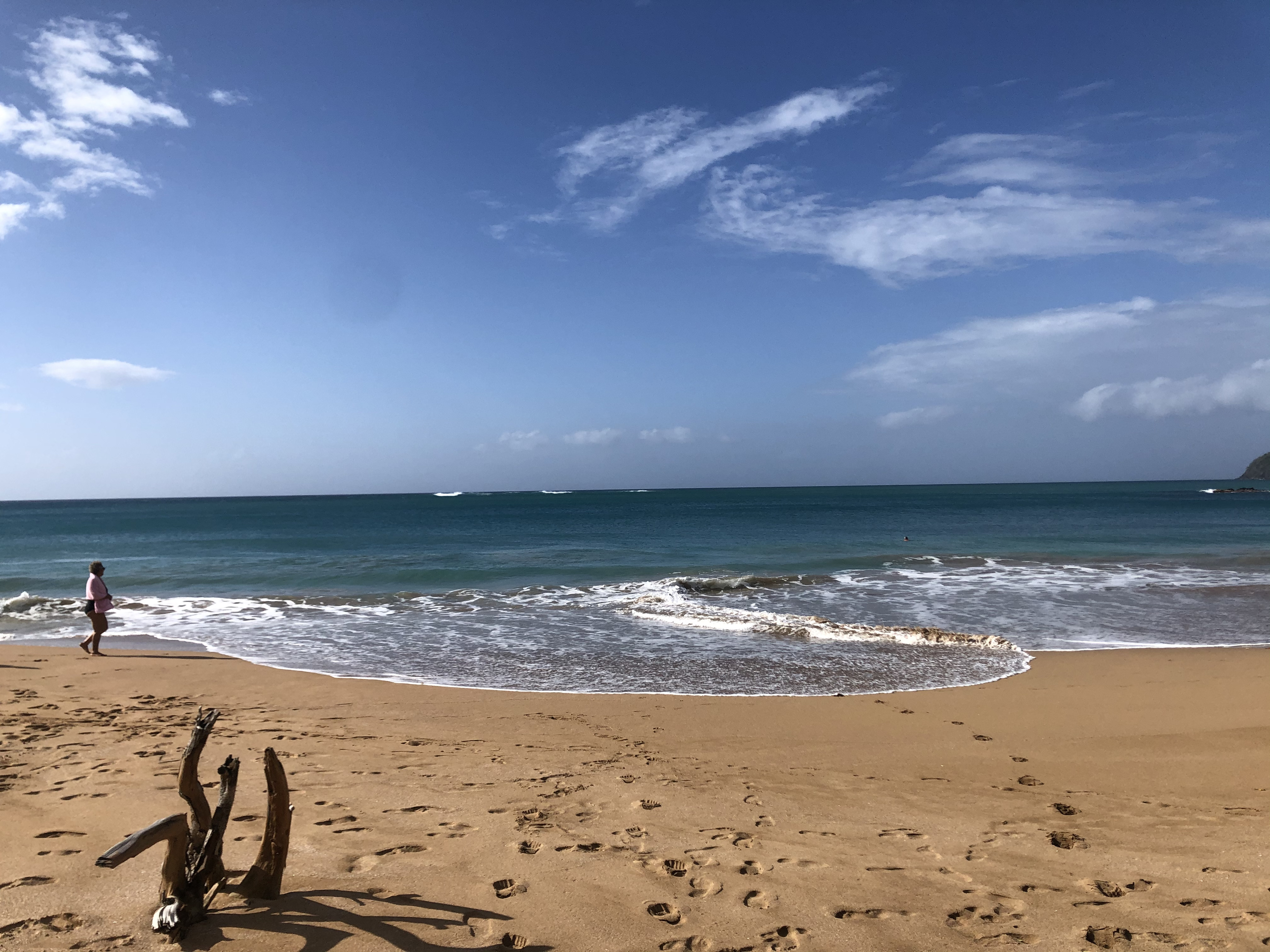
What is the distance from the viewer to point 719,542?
37688 mm

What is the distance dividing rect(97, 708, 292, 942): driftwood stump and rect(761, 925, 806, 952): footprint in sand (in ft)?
8.67

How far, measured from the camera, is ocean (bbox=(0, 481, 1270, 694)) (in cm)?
1181

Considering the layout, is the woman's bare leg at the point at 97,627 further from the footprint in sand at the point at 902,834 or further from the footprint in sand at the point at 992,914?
the footprint in sand at the point at 992,914

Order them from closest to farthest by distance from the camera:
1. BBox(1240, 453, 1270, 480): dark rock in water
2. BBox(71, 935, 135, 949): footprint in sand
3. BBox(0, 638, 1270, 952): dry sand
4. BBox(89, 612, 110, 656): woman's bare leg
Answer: BBox(71, 935, 135, 949): footprint in sand
BBox(0, 638, 1270, 952): dry sand
BBox(89, 612, 110, 656): woman's bare leg
BBox(1240, 453, 1270, 480): dark rock in water

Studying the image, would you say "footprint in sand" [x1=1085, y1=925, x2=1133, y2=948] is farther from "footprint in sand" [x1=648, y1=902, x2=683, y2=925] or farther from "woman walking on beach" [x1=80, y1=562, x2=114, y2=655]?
"woman walking on beach" [x1=80, y1=562, x2=114, y2=655]

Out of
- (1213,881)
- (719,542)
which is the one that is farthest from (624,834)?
(719,542)

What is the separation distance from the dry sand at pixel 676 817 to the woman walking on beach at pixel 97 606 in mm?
2905

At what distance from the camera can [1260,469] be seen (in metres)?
170

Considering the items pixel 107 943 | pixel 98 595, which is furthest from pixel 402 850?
pixel 98 595

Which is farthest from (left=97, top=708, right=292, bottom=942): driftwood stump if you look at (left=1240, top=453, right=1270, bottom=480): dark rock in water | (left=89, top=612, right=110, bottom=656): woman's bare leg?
(left=1240, top=453, right=1270, bottom=480): dark rock in water

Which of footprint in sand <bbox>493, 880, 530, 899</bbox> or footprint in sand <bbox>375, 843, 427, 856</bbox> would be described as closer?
footprint in sand <bbox>493, 880, 530, 899</bbox>

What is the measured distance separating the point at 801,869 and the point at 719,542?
33.4 meters

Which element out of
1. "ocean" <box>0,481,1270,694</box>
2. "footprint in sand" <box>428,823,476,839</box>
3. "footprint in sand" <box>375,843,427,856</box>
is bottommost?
"ocean" <box>0,481,1270,694</box>

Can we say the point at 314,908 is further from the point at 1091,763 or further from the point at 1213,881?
the point at 1091,763
